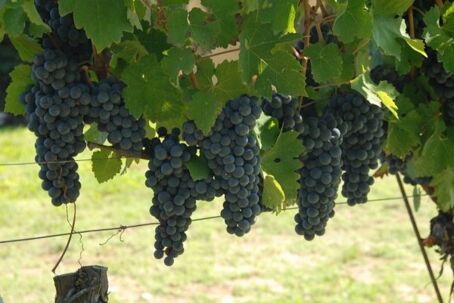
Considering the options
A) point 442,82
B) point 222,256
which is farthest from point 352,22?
point 222,256

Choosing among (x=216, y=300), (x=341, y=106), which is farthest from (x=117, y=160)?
(x=216, y=300)

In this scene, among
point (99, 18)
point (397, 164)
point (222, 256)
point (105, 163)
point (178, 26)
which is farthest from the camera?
point (222, 256)

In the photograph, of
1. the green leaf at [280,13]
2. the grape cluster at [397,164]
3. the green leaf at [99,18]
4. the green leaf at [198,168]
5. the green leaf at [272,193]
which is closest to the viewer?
the green leaf at [99,18]

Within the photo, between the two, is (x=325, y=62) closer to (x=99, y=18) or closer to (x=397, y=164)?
(x=99, y=18)

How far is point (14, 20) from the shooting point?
1.80 m

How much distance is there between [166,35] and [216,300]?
3.59 m

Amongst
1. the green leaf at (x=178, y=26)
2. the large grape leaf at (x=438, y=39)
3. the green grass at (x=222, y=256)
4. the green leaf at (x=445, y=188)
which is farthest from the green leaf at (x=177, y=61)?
the green grass at (x=222, y=256)

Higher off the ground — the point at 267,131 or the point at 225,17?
the point at 225,17

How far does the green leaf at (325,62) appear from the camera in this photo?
2.00 metres

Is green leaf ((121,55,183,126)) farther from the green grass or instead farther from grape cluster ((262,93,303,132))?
the green grass

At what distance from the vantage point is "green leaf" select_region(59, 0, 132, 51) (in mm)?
1723

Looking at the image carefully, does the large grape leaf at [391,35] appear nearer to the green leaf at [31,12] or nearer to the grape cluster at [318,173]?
the grape cluster at [318,173]

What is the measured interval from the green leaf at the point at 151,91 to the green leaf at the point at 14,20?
24 centimetres

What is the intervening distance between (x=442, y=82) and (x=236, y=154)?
0.77 m
